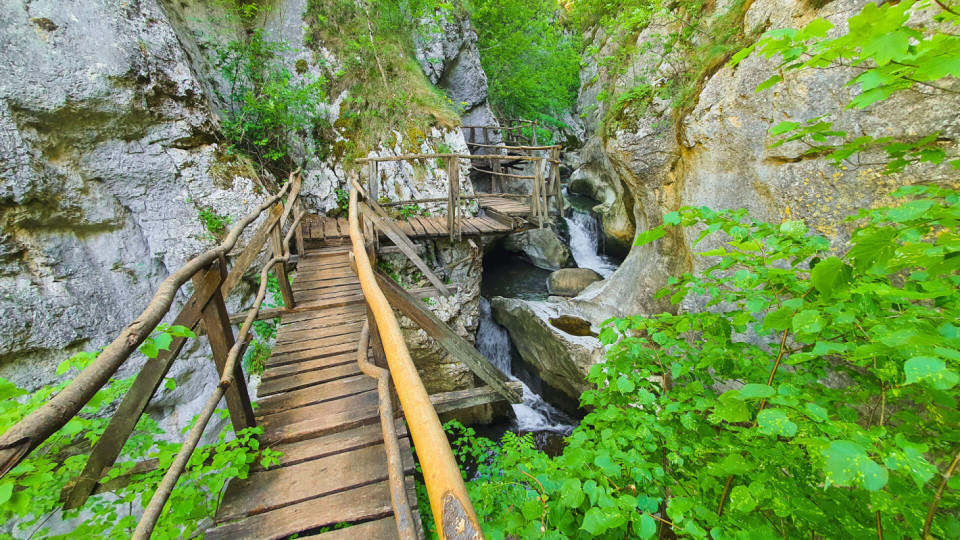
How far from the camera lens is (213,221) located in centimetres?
598

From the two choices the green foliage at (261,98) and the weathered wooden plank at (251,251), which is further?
the green foliage at (261,98)

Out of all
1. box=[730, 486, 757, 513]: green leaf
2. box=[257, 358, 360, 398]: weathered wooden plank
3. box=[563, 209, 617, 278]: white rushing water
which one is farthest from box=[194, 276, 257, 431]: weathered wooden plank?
box=[563, 209, 617, 278]: white rushing water

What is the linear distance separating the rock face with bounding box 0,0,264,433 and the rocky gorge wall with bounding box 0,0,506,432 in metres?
0.01

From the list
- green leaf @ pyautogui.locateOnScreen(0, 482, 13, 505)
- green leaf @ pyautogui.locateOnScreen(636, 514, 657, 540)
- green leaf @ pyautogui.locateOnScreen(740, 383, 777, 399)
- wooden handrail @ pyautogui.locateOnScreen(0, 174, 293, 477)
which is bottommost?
green leaf @ pyautogui.locateOnScreen(636, 514, 657, 540)

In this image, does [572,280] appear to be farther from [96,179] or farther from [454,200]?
[96,179]

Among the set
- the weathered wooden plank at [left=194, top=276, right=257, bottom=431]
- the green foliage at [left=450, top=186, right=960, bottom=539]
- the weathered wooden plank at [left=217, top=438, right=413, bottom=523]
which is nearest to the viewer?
the green foliage at [left=450, top=186, right=960, bottom=539]

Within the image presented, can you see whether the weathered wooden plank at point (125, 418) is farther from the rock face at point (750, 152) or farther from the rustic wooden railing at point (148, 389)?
the rock face at point (750, 152)

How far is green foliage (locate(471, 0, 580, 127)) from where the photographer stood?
614 inches

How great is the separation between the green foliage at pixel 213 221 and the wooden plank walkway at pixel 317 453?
163 inches

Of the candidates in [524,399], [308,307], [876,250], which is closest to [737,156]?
[876,250]

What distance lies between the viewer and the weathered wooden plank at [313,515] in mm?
1514

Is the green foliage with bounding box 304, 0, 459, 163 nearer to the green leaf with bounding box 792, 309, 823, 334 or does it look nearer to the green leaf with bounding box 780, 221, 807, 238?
the green leaf with bounding box 780, 221, 807, 238

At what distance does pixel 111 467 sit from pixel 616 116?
7281 mm

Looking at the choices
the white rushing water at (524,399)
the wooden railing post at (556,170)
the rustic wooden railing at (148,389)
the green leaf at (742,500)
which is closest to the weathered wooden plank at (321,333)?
the rustic wooden railing at (148,389)
